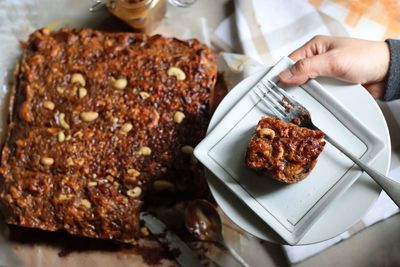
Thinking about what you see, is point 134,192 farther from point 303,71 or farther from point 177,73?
point 303,71

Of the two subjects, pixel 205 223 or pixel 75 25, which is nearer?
pixel 205 223

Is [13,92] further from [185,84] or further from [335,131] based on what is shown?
[335,131]

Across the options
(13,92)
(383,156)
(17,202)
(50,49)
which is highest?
(383,156)

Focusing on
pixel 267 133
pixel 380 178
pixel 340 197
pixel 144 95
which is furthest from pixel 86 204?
pixel 380 178

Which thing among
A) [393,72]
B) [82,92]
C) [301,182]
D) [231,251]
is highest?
[393,72]

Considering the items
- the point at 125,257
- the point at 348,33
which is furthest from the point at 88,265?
the point at 348,33

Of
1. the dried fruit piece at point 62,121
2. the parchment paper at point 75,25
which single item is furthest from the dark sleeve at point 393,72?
the dried fruit piece at point 62,121
